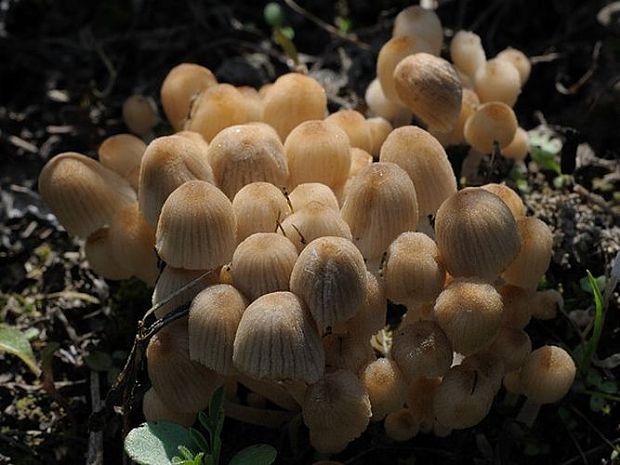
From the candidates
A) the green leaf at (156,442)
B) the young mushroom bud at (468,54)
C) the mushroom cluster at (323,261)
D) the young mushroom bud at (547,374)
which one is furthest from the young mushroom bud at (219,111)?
the young mushroom bud at (547,374)

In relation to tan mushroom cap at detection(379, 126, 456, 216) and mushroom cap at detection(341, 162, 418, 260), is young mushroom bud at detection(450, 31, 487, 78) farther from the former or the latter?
mushroom cap at detection(341, 162, 418, 260)

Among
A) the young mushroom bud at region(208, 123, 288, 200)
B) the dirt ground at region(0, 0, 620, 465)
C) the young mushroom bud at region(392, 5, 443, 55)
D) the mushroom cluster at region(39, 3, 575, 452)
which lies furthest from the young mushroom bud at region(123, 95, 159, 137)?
the young mushroom bud at region(392, 5, 443, 55)

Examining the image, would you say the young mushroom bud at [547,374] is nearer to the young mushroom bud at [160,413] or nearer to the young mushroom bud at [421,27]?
the young mushroom bud at [160,413]

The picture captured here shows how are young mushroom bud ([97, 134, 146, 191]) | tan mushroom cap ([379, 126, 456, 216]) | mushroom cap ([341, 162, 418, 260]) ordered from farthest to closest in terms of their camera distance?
young mushroom bud ([97, 134, 146, 191])
tan mushroom cap ([379, 126, 456, 216])
mushroom cap ([341, 162, 418, 260])

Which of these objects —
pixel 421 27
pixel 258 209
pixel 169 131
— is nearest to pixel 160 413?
pixel 258 209

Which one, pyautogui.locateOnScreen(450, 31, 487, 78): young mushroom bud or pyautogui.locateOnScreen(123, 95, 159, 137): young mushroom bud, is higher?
pyautogui.locateOnScreen(450, 31, 487, 78): young mushroom bud

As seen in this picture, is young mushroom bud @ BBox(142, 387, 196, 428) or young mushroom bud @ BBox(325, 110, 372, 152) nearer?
young mushroom bud @ BBox(142, 387, 196, 428)

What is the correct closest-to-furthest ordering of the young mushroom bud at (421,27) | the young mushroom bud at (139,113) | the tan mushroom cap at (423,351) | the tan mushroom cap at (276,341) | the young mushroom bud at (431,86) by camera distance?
→ 1. the tan mushroom cap at (276,341)
2. the tan mushroom cap at (423,351)
3. the young mushroom bud at (431,86)
4. the young mushroom bud at (421,27)
5. the young mushroom bud at (139,113)

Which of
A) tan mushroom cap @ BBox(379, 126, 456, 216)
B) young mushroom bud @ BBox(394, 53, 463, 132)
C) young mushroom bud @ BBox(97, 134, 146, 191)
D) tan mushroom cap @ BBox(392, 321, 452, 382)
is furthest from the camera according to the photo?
young mushroom bud @ BBox(97, 134, 146, 191)
